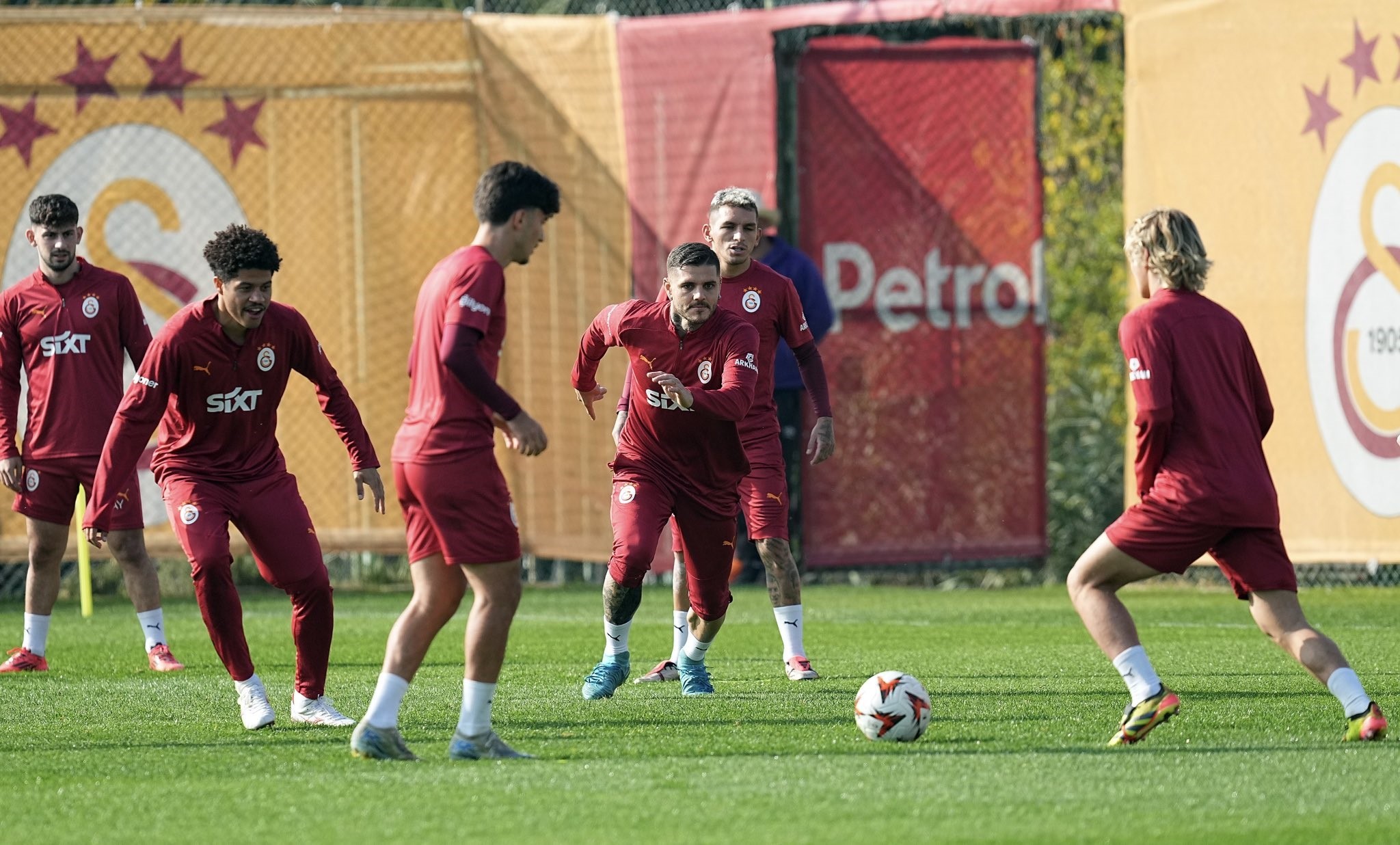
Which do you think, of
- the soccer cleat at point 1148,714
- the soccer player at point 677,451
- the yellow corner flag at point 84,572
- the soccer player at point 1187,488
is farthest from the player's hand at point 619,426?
the yellow corner flag at point 84,572

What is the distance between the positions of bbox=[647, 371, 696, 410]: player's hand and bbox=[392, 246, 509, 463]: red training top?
92 cm

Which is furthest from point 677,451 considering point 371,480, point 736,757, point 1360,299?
point 1360,299

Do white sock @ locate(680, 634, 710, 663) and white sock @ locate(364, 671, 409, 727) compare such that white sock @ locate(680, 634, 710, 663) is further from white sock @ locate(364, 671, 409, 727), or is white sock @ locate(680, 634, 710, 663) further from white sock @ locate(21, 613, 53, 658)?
white sock @ locate(21, 613, 53, 658)

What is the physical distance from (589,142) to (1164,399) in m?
9.11

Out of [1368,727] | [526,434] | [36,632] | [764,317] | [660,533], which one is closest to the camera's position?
[526,434]

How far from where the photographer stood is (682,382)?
7.62 metres

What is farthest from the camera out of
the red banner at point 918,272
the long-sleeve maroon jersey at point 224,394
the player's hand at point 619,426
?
the red banner at point 918,272

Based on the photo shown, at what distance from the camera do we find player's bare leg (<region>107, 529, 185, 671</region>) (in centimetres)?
952

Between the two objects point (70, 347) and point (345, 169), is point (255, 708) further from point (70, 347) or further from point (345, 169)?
point (345, 169)

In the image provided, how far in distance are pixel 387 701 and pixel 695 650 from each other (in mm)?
2303

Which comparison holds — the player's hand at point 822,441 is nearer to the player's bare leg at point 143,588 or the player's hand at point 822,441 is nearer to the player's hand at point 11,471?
the player's bare leg at point 143,588

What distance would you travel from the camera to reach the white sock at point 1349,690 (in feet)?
20.9

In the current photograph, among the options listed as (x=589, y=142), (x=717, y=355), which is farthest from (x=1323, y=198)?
(x=717, y=355)

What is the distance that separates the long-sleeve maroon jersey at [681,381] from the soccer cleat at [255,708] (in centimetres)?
→ 175
